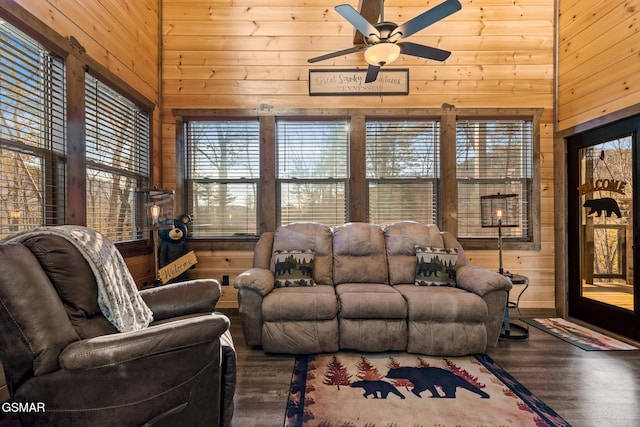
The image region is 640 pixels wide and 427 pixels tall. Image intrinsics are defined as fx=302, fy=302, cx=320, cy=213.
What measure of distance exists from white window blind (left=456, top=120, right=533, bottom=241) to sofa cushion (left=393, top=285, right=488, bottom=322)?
1.42m

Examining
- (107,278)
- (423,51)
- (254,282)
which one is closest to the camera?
(107,278)

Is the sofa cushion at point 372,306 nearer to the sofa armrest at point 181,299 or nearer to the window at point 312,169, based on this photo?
the sofa armrest at point 181,299

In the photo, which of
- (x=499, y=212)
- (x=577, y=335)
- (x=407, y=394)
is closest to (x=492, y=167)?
(x=499, y=212)

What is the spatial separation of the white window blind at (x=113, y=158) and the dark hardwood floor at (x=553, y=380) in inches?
65.3

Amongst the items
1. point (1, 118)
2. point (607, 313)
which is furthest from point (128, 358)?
point (607, 313)

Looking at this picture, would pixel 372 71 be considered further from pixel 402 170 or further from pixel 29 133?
pixel 29 133

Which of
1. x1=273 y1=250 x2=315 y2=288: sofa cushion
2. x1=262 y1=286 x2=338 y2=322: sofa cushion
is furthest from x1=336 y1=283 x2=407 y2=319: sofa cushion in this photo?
x1=273 y1=250 x2=315 y2=288: sofa cushion

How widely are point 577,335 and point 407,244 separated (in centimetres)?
191

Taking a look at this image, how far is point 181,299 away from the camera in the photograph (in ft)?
6.68

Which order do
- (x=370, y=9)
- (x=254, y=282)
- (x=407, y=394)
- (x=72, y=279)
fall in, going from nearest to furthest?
(x=72, y=279) → (x=407, y=394) → (x=254, y=282) → (x=370, y=9)

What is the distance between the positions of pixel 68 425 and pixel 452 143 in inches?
161

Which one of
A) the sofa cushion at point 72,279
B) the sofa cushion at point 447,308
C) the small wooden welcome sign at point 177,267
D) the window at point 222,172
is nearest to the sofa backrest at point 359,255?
the sofa cushion at point 447,308

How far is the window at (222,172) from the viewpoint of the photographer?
381cm

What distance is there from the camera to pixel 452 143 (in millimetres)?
3787
